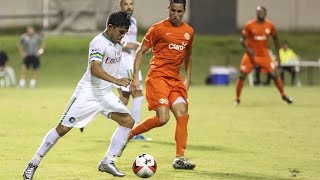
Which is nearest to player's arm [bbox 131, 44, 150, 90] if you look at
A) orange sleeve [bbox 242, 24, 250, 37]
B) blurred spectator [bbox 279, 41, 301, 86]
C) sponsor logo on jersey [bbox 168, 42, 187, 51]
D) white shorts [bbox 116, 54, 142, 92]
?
sponsor logo on jersey [bbox 168, 42, 187, 51]

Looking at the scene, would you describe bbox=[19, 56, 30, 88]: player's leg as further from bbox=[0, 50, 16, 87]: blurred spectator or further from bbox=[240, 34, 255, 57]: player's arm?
bbox=[240, 34, 255, 57]: player's arm

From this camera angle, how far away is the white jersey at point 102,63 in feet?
33.0

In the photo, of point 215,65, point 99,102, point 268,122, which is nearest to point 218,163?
point 99,102

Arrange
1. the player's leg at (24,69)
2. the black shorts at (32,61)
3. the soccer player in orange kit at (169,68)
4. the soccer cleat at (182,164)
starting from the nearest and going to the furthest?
Answer: the soccer cleat at (182,164), the soccer player in orange kit at (169,68), the player's leg at (24,69), the black shorts at (32,61)

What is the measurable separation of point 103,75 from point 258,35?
1319 cm

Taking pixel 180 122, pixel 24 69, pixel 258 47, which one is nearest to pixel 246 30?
pixel 258 47

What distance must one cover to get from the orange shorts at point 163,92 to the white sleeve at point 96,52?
1.73 meters

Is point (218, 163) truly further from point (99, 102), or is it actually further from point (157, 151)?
point (99, 102)

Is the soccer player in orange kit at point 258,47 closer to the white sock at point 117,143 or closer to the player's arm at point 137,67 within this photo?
the player's arm at point 137,67

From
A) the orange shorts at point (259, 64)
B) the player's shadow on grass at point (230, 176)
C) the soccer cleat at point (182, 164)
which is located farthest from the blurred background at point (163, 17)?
the player's shadow on grass at point (230, 176)

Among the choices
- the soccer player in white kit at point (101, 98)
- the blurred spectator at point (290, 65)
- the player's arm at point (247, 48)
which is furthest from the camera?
the blurred spectator at point (290, 65)

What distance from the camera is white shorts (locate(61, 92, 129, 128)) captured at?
10023 mm

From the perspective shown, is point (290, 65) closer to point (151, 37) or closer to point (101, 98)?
point (151, 37)

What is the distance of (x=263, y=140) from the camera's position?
14812 mm
